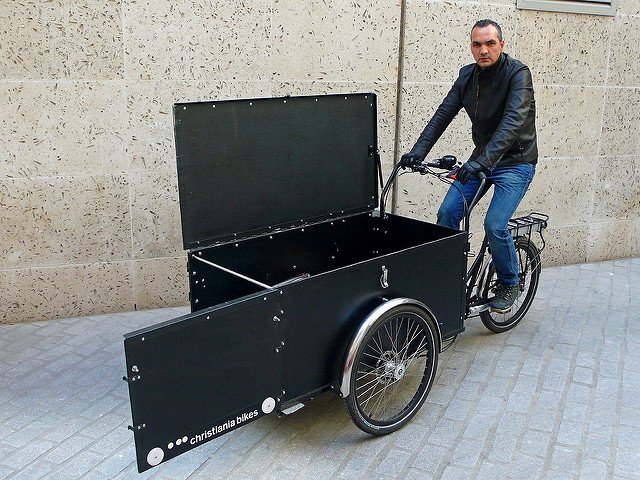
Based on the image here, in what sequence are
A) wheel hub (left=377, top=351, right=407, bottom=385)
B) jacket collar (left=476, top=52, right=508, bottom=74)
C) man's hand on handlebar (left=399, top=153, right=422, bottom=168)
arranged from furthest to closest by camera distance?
1. man's hand on handlebar (left=399, top=153, right=422, bottom=168)
2. jacket collar (left=476, top=52, right=508, bottom=74)
3. wheel hub (left=377, top=351, right=407, bottom=385)

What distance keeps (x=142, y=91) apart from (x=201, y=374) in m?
2.58

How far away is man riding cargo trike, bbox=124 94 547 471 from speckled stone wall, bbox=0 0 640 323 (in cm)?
120

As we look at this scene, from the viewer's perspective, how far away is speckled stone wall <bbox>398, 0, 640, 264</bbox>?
534 centimetres

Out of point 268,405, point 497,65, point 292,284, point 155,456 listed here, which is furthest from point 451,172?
point 155,456

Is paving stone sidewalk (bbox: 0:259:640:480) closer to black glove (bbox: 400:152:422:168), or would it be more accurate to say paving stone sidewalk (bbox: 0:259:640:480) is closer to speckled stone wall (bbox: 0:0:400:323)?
speckled stone wall (bbox: 0:0:400:323)

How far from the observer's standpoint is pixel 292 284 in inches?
113

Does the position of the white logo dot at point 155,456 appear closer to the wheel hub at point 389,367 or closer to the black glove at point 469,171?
the wheel hub at point 389,367

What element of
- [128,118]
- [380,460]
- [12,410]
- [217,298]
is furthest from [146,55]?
[380,460]

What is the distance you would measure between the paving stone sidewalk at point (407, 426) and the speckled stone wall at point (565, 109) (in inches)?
59.7

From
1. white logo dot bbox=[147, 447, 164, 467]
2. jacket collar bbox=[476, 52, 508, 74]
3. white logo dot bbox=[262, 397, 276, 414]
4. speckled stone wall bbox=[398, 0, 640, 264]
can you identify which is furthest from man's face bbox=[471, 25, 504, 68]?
white logo dot bbox=[147, 447, 164, 467]

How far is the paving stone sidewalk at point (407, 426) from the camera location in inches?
124

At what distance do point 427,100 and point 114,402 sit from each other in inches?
126

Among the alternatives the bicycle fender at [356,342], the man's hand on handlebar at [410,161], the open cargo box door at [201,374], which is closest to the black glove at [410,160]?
the man's hand on handlebar at [410,161]

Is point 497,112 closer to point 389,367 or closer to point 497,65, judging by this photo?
point 497,65
